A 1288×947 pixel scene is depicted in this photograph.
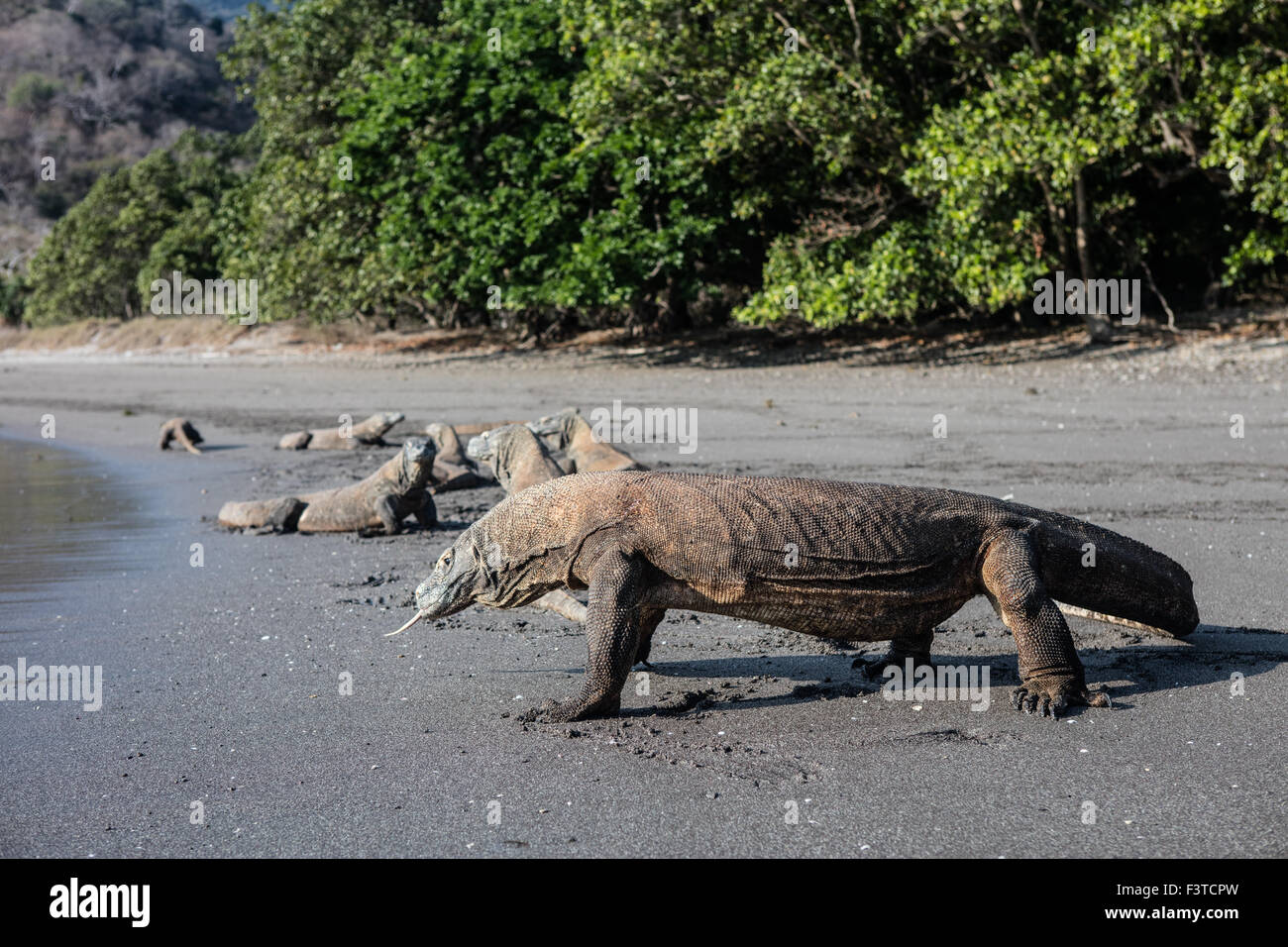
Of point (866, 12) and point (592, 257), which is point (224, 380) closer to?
point (592, 257)

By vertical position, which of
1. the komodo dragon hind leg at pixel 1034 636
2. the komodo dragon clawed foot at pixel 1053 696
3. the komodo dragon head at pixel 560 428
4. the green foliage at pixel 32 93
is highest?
the green foliage at pixel 32 93

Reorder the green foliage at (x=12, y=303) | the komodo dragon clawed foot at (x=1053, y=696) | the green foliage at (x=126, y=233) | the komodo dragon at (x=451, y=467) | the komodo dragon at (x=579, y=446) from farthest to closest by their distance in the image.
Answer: the green foliage at (x=12, y=303), the green foliage at (x=126, y=233), the komodo dragon at (x=451, y=467), the komodo dragon at (x=579, y=446), the komodo dragon clawed foot at (x=1053, y=696)

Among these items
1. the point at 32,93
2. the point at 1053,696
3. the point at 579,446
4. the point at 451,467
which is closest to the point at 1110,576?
the point at 1053,696

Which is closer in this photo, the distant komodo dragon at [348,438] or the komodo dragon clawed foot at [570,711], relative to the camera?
the komodo dragon clawed foot at [570,711]

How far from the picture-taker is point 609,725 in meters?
4.59

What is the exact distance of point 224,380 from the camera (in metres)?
24.9

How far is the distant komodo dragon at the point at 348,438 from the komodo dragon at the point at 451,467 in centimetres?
224

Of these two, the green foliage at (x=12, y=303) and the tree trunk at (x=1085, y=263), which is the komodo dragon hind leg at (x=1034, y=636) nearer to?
the tree trunk at (x=1085, y=263)

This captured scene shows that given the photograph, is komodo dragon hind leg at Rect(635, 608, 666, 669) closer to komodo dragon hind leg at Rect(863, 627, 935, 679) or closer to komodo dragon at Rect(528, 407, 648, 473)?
komodo dragon hind leg at Rect(863, 627, 935, 679)

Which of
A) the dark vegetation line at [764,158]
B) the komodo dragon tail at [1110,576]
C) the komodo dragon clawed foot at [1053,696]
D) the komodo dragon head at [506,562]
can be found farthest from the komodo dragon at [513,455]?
the dark vegetation line at [764,158]

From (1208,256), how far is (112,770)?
21.6 metres

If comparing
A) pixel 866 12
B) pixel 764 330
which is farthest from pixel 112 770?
pixel 764 330

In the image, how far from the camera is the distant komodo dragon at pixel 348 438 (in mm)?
13727
